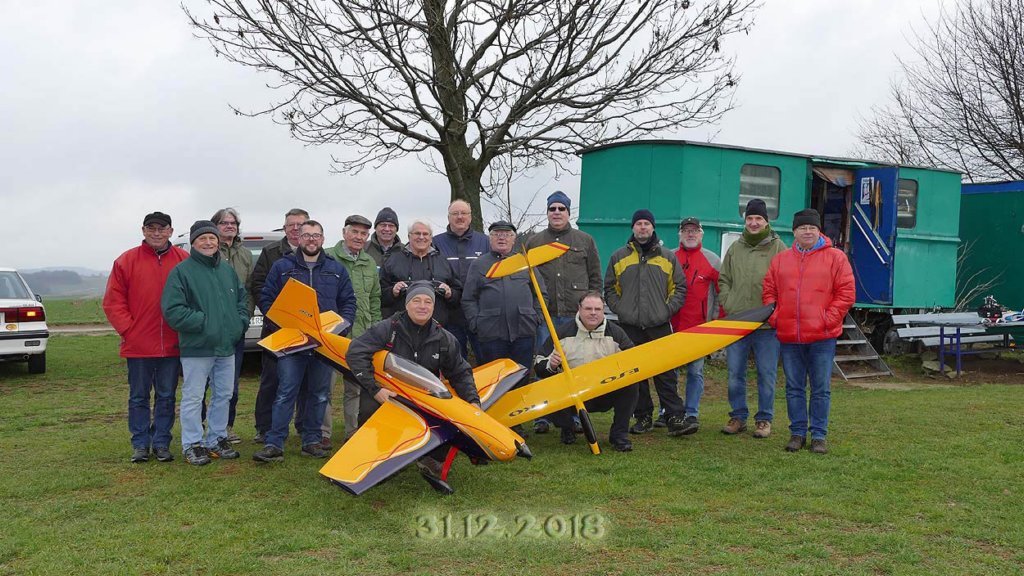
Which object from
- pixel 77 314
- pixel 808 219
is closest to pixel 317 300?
pixel 808 219

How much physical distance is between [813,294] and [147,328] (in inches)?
190

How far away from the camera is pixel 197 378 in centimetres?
537

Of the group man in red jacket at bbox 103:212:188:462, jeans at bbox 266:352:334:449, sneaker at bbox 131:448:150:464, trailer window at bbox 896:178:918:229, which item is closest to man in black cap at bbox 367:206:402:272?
jeans at bbox 266:352:334:449

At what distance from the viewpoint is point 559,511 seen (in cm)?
444

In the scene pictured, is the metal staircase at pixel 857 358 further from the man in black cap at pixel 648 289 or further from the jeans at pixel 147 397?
the jeans at pixel 147 397

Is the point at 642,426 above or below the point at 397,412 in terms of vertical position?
below

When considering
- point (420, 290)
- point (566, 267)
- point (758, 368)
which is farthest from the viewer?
point (566, 267)

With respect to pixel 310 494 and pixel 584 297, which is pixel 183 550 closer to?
pixel 310 494

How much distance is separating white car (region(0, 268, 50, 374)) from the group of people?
521cm

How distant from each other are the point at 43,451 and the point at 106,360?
698 cm

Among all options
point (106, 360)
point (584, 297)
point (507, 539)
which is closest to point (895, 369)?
point (584, 297)

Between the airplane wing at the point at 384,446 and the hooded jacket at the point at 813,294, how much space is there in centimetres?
273

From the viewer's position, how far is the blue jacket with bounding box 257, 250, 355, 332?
18.8ft

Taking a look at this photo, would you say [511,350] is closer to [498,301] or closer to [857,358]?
[498,301]
